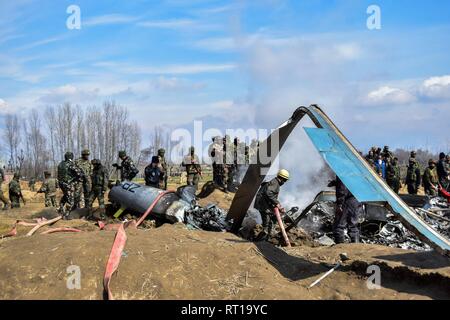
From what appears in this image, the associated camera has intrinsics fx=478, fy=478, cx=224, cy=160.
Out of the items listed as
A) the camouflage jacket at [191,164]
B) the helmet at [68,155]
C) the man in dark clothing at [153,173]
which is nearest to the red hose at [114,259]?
the man in dark clothing at [153,173]

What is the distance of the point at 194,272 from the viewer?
18.6ft

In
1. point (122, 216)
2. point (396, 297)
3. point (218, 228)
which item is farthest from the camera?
point (122, 216)

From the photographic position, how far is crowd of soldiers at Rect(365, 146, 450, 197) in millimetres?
16547

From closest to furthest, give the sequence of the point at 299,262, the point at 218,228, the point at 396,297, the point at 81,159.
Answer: the point at 396,297 < the point at 299,262 < the point at 218,228 < the point at 81,159

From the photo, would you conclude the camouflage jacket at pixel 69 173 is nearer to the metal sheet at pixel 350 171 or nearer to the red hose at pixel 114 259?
the metal sheet at pixel 350 171

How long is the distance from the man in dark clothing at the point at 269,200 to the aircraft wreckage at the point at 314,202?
284mm

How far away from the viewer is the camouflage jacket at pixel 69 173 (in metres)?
13.3

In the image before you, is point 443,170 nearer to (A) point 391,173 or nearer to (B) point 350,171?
(A) point 391,173


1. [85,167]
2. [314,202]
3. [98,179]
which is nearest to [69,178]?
[85,167]

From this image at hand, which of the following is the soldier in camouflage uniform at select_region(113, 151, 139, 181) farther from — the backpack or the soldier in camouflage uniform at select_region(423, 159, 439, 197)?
the soldier in camouflage uniform at select_region(423, 159, 439, 197)

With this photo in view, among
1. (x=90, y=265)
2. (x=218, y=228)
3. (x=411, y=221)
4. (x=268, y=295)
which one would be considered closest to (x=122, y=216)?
(x=218, y=228)

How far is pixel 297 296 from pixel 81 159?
387 inches

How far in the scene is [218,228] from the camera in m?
9.77
